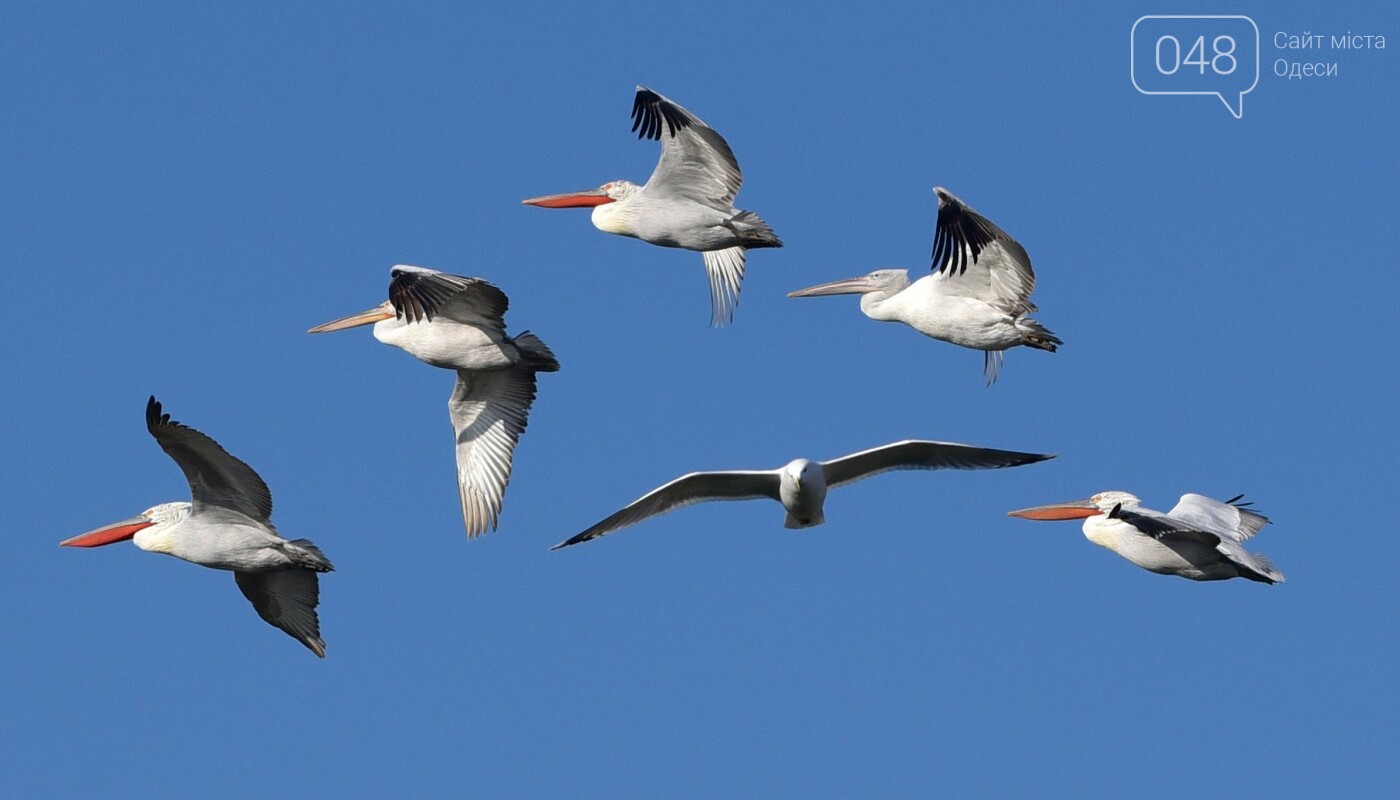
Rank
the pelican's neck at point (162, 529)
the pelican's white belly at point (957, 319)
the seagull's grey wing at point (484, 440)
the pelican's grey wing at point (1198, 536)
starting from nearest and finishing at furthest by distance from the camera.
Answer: the pelican's grey wing at point (1198, 536) → the pelican's neck at point (162, 529) → the pelican's white belly at point (957, 319) → the seagull's grey wing at point (484, 440)

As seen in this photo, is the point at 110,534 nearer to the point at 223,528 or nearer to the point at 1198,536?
the point at 223,528

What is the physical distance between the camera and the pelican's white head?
17.1 meters

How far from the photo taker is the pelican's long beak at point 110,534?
17.4m

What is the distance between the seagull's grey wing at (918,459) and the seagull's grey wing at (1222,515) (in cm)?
272

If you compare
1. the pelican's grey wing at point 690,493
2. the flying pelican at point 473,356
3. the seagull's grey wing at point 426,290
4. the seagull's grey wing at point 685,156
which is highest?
the seagull's grey wing at point 685,156

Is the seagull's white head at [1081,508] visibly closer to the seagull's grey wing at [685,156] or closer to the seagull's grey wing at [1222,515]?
the seagull's grey wing at [1222,515]

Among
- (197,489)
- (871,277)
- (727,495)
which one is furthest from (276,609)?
(871,277)

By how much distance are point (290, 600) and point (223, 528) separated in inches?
43.9

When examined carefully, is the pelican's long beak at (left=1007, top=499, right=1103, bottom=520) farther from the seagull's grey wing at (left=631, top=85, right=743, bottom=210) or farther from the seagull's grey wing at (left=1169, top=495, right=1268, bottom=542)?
the seagull's grey wing at (left=631, top=85, right=743, bottom=210)

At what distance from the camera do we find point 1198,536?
16891 millimetres

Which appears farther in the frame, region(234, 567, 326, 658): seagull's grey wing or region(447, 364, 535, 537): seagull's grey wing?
region(447, 364, 535, 537): seagull's grey wing

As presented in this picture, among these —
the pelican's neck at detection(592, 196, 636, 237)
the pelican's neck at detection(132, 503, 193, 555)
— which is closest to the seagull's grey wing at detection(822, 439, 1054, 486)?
the pelican's neck at detection(592, 196, 636, 237)

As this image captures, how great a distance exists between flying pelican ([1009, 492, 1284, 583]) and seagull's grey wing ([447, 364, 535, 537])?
14.3ft

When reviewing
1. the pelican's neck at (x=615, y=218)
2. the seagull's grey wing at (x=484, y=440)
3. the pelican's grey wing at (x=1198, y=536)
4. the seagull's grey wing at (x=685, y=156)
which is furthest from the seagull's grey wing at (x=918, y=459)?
the seagull's grey wing at (x=484, y=440)
